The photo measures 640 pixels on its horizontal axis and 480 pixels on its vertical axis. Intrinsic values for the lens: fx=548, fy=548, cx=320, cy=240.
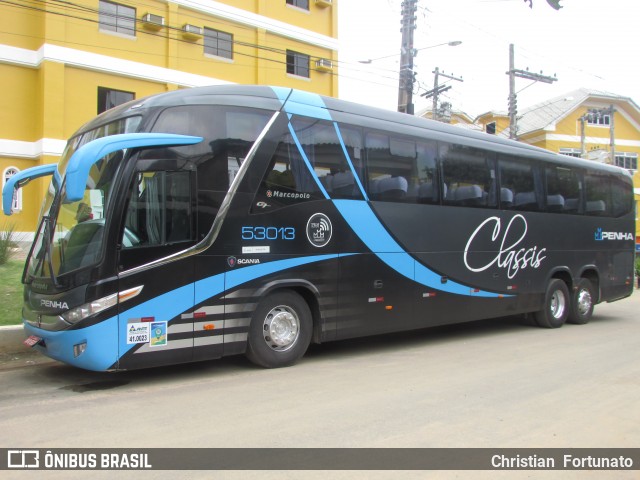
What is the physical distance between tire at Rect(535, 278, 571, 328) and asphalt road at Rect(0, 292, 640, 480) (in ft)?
9.94

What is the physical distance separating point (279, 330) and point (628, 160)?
159 ft

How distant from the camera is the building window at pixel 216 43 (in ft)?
79.3

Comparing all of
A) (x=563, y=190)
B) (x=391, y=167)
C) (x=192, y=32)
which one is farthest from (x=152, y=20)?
(x=563, y=190)

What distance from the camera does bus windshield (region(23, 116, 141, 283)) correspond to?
6.19m

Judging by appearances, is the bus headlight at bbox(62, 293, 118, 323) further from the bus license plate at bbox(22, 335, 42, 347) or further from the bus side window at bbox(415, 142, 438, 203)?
the bus side window at bbox(415, 142, 438, 203)

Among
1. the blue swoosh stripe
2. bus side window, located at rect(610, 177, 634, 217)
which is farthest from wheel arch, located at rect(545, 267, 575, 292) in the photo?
the blue swoosh stripe

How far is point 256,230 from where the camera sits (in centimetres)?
718

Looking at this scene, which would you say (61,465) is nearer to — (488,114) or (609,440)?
(609,440)

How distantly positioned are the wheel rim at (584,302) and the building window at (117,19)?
1857 centimetres

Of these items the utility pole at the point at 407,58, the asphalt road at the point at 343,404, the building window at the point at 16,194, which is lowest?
the asphalt road at the point at 343,404

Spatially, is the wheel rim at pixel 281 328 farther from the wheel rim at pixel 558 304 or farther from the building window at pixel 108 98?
the building window at pixel 108 98

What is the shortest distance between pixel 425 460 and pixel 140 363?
11.5ft

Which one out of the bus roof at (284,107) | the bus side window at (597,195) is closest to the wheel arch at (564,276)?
the bus side window at (597,195)

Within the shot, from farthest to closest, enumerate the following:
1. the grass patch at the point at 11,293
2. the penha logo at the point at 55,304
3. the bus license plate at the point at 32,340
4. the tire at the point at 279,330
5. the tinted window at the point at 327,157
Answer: the grass patch at the point at 11,293
the tinted window at the point at 327,157
the tire at the point at 279,330
the bus license plate at the point at 32,340
the penha logo at the point at 55,304
